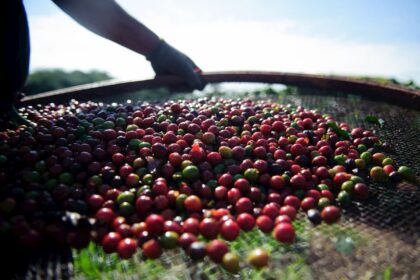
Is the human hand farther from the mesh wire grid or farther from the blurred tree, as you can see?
the blurred tree

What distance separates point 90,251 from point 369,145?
2146 millimetres

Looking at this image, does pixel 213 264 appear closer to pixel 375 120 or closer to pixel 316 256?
pixel 316 256

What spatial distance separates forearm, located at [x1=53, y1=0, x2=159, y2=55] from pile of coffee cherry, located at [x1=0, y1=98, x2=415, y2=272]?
2.78 feet

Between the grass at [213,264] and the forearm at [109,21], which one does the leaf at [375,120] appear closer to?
the grass at [213,264]

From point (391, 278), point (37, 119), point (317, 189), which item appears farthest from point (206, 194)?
point (37, 119)

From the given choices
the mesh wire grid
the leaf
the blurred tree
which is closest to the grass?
the mesh wire grid

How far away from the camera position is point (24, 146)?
2.56m

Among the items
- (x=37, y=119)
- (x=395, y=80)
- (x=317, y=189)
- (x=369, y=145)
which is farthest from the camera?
(x=395, y=80)

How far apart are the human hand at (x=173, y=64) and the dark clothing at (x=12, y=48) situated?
1.23 metres

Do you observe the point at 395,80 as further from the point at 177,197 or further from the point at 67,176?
the point at 67,176

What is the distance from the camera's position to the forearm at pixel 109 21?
3.47 metres

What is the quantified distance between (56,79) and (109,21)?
8403 millimetres

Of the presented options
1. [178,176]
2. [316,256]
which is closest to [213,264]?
[316,256]

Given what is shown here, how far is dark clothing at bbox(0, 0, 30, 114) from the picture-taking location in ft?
10.2
